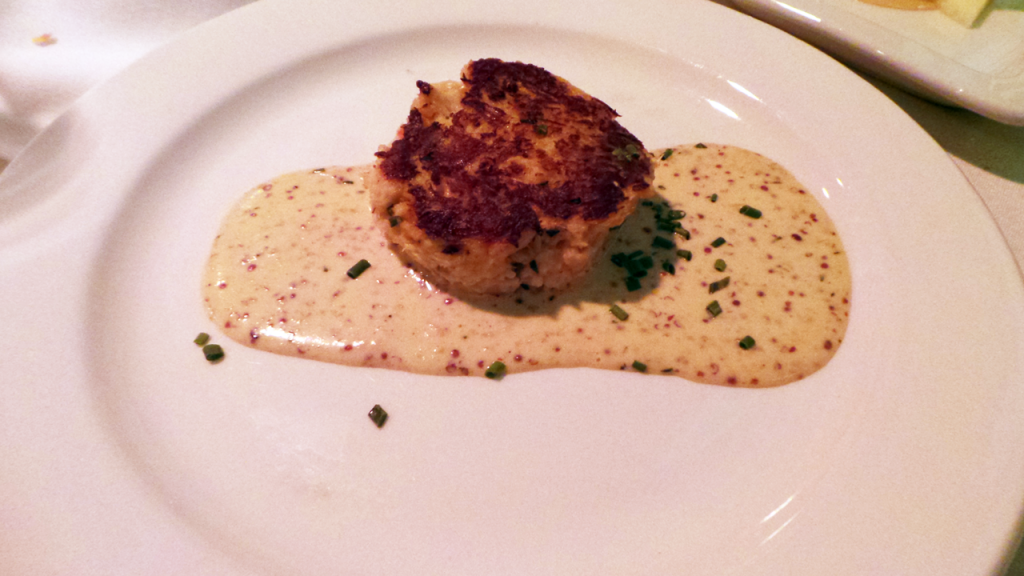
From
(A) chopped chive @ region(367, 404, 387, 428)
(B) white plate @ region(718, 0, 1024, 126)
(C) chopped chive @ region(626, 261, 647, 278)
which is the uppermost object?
(B) white plate @ region(718, 0, 1024, 126)

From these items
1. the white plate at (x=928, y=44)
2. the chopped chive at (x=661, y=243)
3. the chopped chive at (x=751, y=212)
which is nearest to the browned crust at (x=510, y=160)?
the chopped chive at (x=661, y=243)

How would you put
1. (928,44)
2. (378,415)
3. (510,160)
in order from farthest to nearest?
(928,44) → (510,160) → (378,415)

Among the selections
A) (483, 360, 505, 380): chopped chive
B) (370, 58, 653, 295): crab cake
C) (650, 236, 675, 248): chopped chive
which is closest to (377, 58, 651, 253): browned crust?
(370, 58, 653, 295): crab cake

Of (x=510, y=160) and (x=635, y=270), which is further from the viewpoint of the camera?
(x=635, y=270)

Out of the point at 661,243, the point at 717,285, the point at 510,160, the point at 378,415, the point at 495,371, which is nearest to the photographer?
the point at 378,415

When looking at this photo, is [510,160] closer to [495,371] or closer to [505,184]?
[505,184]

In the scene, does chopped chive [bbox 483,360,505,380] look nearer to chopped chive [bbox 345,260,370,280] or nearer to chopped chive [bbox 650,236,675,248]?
chopped chive [bbox 345,260,370,280]

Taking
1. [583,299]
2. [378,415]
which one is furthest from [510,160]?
[378,415]

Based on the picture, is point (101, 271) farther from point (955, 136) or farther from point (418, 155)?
point (955, 136)
